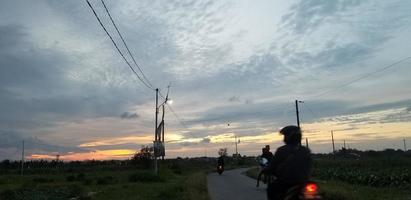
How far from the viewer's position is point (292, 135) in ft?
28.1

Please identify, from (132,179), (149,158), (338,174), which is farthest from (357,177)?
(149,158)

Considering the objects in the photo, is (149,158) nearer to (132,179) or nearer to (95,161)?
(132,179)

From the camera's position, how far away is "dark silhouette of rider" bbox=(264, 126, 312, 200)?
8.38 m

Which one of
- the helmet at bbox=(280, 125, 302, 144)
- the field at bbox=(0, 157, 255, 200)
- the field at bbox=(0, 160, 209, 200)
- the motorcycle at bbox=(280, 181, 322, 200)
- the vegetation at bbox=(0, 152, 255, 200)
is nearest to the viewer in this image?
the motorcycle at bbox=(280, 181, 322, 200)

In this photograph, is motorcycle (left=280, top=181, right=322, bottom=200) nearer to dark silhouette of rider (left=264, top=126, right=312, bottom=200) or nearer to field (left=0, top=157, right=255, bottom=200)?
dark silhouette of rider (left=264, top=126, right=312, bottom=200)

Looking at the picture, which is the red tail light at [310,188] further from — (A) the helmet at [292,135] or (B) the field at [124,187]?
(B) the field at [124,187]

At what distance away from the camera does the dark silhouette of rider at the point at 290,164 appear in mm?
8383

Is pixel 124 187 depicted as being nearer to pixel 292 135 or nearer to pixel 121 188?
pixel 121 188

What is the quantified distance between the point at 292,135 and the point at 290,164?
509mm

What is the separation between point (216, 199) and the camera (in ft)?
62.6

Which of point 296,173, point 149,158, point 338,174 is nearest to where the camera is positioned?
point 296,173

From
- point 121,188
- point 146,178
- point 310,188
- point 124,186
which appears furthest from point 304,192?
point 146,178

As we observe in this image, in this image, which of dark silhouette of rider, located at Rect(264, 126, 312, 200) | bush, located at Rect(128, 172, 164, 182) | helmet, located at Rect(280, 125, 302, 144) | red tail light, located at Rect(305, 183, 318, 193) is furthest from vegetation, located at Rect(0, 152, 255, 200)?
red tail light, located at Rect(305, 183, 318, 193)

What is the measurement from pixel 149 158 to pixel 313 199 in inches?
2998
